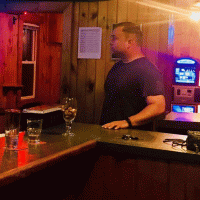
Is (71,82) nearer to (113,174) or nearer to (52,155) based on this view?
(113,174)

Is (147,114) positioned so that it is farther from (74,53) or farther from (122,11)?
(74,53)

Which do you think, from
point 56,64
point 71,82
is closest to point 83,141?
point 71,82

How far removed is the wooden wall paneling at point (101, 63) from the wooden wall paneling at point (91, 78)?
0.04 metres

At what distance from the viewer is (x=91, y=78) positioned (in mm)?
4195

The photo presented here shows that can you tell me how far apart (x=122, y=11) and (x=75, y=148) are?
2.47 meters

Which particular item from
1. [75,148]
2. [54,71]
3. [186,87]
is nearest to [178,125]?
[75,148]

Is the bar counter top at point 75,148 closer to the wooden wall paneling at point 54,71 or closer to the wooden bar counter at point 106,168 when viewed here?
Answer: the wooden bar counter at point 106,168

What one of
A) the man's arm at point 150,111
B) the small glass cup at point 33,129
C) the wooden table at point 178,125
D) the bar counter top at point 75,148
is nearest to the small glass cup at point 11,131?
the bar counter top at point 75,148

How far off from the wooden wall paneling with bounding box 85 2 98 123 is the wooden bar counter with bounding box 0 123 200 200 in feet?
6.25

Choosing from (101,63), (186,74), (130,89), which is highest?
(101,63)

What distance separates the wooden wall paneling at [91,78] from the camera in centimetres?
413

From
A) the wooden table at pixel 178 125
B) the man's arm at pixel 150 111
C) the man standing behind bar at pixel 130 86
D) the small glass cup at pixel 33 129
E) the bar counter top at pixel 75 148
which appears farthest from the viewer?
the wooden table at pixel 178 125

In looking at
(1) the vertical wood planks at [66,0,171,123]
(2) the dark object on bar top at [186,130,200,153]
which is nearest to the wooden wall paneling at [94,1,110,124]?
(1) the vertical wood planks at [66,0,171,123]

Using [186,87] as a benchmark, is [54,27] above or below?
above
